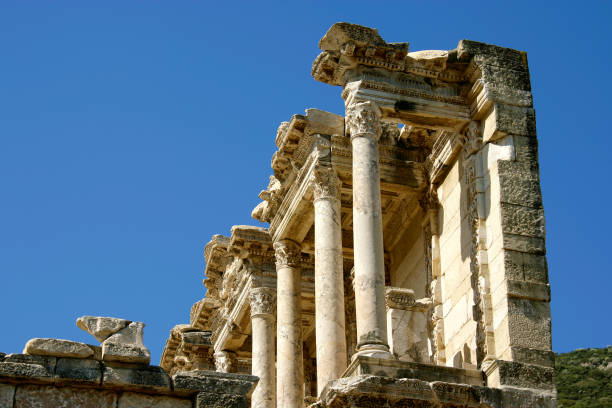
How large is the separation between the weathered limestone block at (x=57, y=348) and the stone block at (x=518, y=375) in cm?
771

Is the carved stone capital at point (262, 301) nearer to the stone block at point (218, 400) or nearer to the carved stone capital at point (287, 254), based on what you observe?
the carved stone capital at point (287, 254)

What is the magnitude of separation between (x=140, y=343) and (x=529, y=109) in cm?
1016

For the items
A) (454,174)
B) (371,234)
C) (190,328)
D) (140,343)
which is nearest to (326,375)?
(371,234)

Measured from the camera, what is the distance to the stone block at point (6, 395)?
11422 mm

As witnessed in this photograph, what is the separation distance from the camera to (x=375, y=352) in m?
17.6

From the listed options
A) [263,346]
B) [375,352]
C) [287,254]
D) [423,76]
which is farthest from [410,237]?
[375,352]

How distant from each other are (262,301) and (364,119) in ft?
21.7

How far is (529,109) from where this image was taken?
795 inches

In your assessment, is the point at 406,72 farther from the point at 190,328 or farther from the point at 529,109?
the point at 190,328

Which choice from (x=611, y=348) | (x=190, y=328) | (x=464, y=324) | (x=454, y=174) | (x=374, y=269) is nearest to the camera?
(x=374, y=269)

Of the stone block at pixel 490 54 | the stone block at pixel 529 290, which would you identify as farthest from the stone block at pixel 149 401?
Answer: the stone block at pixel 490 54

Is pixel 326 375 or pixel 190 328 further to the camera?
pixel 190 328

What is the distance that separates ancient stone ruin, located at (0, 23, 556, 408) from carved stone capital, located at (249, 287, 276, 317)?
26mm

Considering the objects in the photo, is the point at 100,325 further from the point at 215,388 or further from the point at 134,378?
the point at 215,388
